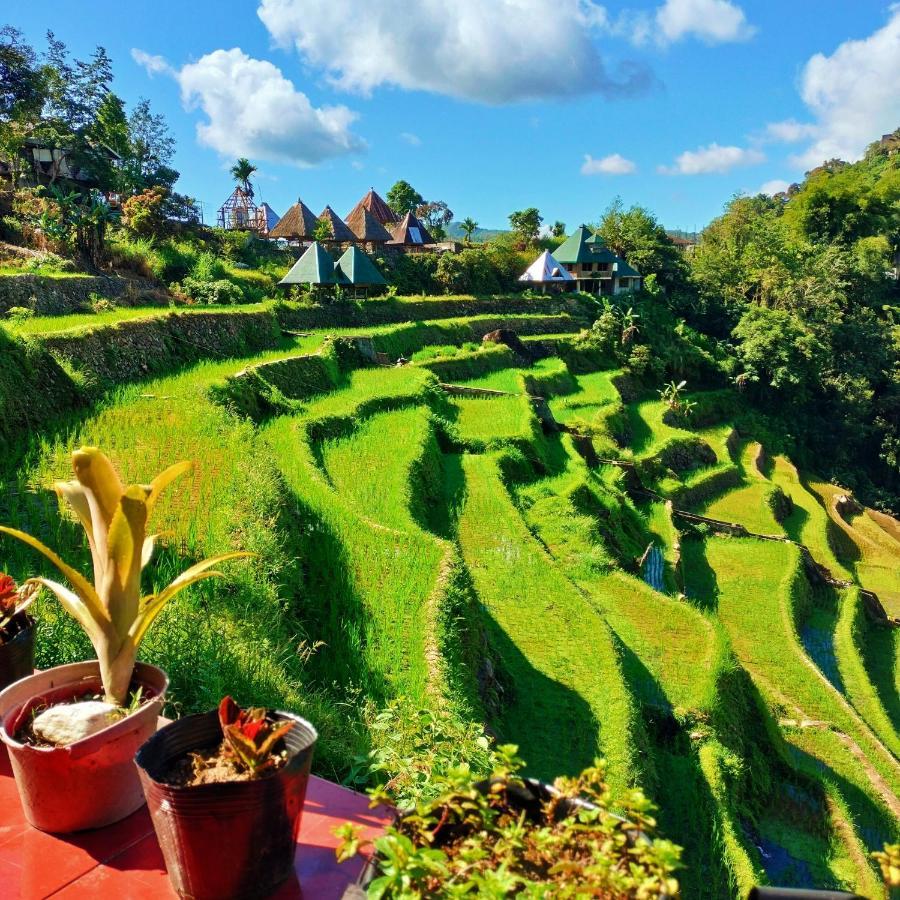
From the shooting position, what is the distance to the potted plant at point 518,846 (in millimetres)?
1655

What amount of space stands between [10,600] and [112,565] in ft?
3.16

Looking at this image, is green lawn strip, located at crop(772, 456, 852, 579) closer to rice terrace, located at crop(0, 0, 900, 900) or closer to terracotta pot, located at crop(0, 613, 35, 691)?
rice terrace, located at crop(0, 0, 900, 900)

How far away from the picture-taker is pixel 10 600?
3.15 meters

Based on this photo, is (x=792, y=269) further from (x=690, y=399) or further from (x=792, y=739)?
(x=792, y=739)

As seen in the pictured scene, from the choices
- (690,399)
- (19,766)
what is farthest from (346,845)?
(690,399)

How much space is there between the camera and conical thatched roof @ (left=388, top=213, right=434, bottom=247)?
3309 cm

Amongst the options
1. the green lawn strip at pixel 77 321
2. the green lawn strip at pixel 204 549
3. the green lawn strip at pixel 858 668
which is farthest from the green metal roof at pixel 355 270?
the green lawn strip at pixel 858 668

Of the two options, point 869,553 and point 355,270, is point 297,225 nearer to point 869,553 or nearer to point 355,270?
point 355,270

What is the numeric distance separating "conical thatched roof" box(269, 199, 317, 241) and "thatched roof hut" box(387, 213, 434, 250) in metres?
4.44

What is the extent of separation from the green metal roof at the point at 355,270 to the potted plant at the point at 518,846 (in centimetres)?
2108

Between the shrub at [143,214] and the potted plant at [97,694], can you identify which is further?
the shrub at [143,214]

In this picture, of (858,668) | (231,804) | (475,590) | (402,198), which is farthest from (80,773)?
(402,198)

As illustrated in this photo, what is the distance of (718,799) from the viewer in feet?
23.6

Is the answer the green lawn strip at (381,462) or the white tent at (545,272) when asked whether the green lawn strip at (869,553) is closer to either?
the green lawn strip at (381,462)
